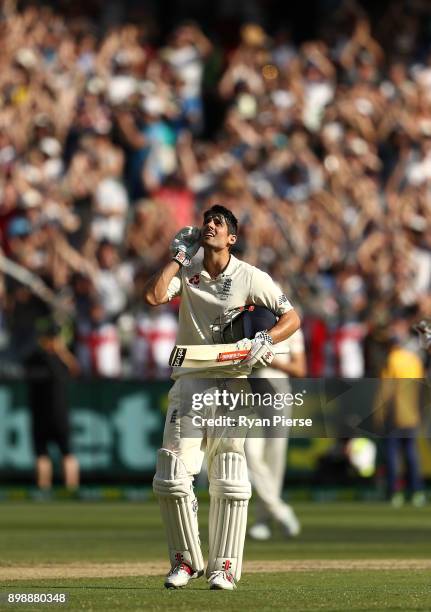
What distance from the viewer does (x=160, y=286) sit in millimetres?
10242

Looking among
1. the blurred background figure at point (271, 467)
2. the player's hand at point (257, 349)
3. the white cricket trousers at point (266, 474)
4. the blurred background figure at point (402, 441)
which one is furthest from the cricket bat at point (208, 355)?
the blurred background figure at point (402, 441)

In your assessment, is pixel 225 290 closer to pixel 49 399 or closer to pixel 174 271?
pixel 174 271

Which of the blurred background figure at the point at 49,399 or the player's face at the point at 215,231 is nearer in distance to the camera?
the player's face at the point at 215,231

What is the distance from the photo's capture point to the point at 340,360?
22.0 metres

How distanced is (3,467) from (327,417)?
12162 mm

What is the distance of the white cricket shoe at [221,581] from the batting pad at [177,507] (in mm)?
175

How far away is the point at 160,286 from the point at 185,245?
1.13 ft

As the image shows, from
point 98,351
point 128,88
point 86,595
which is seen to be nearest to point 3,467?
point 98,351

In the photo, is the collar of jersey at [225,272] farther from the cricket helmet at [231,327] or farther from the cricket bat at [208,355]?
the cricket bat at [208,355]

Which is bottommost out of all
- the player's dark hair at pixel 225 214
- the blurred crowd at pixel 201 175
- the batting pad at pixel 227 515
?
the batting pad at pixel 227 515

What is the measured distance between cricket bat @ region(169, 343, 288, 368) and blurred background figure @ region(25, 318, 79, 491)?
11.7 m

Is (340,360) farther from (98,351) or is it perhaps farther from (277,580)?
(277,580)

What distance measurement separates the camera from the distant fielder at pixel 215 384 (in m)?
10.2

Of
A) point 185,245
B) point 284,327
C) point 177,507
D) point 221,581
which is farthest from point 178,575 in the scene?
point 185,245
